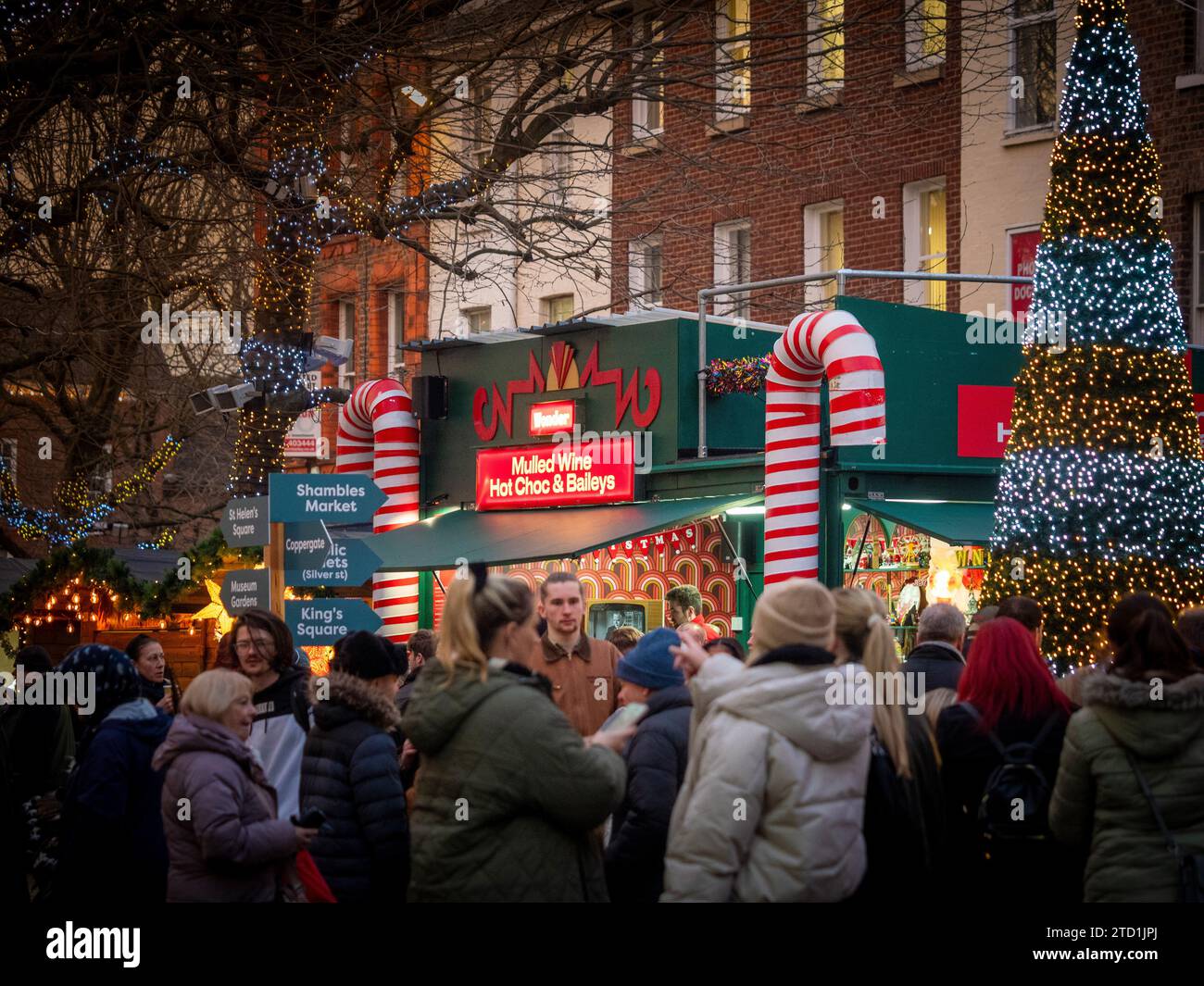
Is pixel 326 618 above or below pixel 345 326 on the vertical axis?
below

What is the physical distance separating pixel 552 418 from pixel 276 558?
7967 millimetres

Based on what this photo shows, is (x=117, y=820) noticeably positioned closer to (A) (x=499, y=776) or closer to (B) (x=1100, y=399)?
(A) (x=499, y=776)

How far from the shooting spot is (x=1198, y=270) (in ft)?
57.4

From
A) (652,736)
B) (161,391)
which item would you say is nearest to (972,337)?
(652,736)

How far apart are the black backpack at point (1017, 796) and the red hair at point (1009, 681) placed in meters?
0.11

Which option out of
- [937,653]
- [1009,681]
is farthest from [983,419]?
[1009,681]

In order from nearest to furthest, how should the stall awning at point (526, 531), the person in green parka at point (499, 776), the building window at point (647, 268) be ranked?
the person in green parka at point (499, 776)
the stall awning at point (526, 531)
the building window at point (647, 268)

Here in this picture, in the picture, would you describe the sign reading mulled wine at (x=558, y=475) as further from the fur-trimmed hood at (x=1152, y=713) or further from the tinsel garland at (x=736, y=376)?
the fur-trimmed hood at (x=1152, y=713)

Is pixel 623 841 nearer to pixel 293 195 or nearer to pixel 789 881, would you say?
pixel 789 881

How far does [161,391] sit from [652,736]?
2158cm

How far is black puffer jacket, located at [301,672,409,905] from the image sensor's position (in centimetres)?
583

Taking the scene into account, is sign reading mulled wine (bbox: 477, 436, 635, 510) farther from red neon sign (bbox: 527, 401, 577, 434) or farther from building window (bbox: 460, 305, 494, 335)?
building window (bbox: 460, 305, 494, 335)

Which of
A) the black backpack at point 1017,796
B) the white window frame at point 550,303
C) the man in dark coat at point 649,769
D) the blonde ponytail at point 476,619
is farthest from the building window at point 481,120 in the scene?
the blonde ponytail at point 476,619
